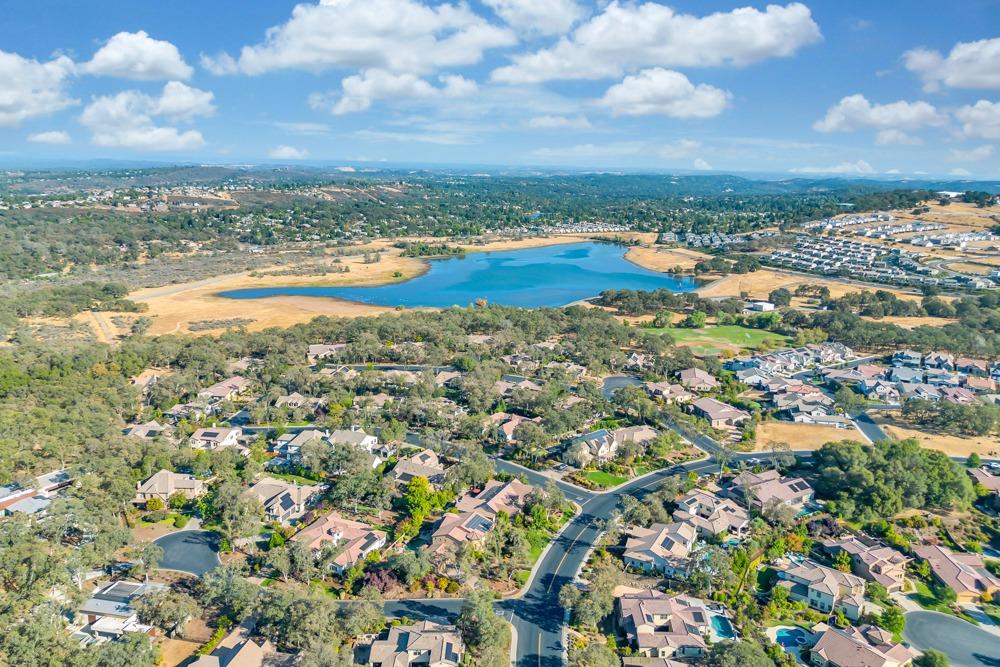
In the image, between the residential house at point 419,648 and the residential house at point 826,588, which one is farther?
the residential house at point 826,588

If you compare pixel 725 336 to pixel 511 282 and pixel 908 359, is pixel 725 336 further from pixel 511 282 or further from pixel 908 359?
pixel 511 282

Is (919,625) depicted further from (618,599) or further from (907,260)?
(907,260)

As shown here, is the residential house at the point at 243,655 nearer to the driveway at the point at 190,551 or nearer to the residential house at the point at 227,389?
the driveway at the point at 190,551

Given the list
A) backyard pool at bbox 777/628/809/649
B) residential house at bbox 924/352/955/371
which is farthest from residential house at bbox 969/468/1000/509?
residential house at bbox 924/352/955/371

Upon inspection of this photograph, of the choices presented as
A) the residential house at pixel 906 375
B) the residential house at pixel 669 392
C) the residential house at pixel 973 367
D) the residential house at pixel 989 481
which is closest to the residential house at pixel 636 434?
the residential house at pixel 669 392

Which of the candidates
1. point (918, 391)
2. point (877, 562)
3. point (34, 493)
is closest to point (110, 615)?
point (34, 493)

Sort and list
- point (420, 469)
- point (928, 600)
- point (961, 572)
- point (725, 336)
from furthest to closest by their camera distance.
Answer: point (725, 336), point (420, 469), point (961, 572), point (928, 600)
